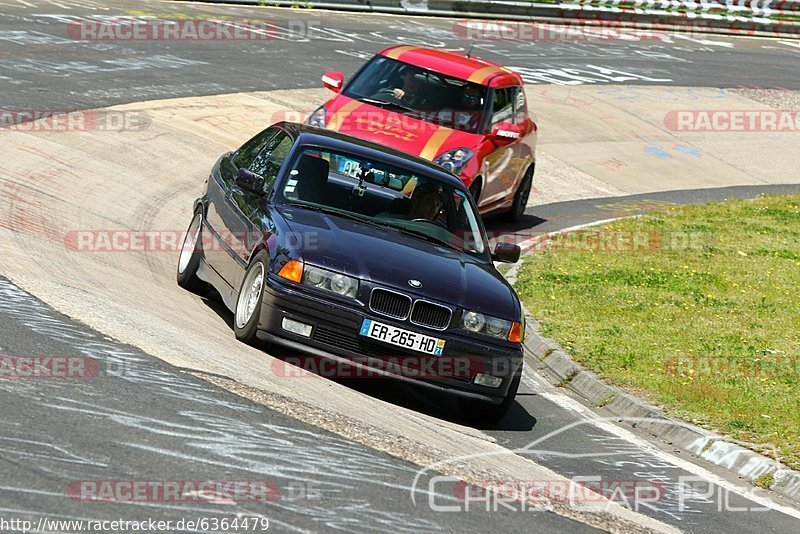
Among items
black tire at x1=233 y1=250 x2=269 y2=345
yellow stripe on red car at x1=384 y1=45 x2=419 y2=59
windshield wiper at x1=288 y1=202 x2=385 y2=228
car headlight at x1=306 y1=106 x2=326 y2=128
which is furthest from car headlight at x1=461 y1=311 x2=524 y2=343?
yellow stripe on red car at x1=384 y1=45 x2=419 y2=59

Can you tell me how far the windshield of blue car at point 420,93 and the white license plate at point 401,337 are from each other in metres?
6.87

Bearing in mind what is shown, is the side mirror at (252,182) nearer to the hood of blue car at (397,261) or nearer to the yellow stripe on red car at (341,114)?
the hood of blue car at (397,261)

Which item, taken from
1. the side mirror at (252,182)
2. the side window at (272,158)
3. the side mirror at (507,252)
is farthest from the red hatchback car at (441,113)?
the side mirror at (252,182)

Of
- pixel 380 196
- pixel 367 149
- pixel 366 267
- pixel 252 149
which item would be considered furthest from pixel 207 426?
pixel 252 149

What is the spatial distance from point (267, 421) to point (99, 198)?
282 inches

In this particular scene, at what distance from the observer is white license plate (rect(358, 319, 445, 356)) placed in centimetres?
858

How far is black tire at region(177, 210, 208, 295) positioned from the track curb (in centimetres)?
309

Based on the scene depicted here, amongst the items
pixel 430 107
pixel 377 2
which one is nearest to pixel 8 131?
pixel 430 107

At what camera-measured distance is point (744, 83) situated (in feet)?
103

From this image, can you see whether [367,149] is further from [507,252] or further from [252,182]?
[507,252]

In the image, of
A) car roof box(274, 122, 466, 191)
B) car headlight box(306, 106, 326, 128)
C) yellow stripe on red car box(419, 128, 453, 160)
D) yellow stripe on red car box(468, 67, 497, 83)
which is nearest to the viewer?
car roof box(274, 122, 466, 191)

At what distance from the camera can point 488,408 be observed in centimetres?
910

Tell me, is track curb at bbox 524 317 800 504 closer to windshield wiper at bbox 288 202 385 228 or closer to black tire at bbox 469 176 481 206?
windshield wiper at bbox 288 202 385 228

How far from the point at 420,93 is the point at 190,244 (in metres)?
5.31
